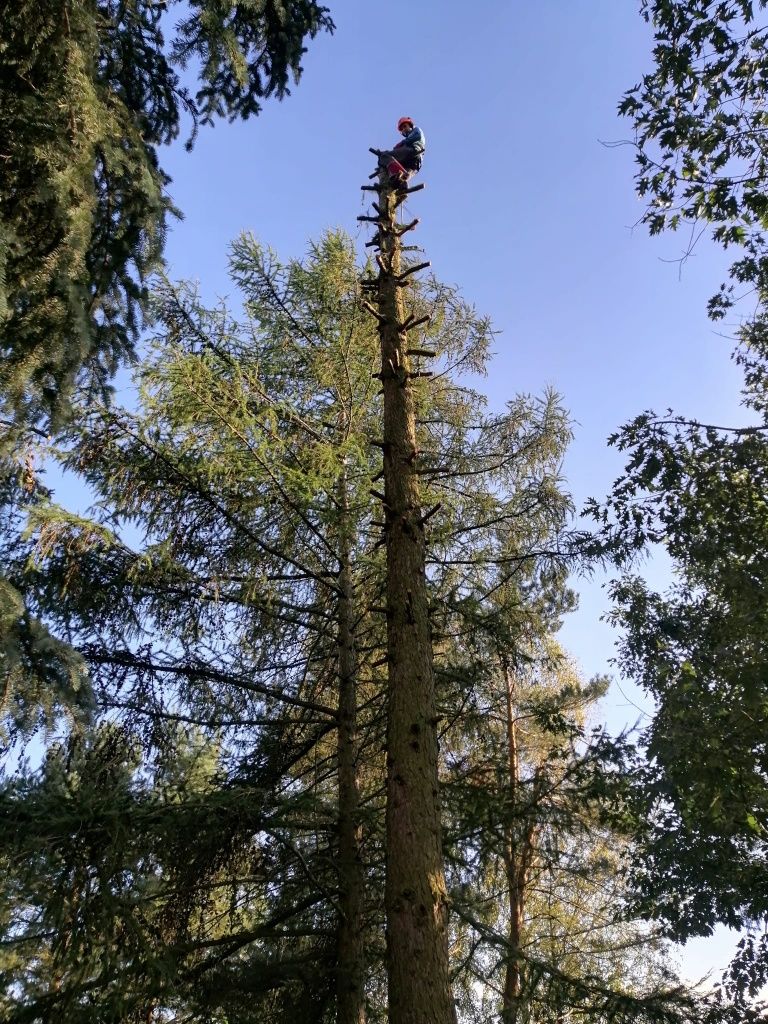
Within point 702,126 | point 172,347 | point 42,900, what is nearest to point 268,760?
point 42,900

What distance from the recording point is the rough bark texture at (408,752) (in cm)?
387

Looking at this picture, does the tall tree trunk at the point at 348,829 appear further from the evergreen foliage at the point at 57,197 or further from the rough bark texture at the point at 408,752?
the evergreen foliage at the point at 57,197

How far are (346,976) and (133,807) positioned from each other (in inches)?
98.3

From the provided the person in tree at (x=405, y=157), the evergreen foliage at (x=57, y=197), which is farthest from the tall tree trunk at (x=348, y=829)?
the person in tree at (x=405, y=157)

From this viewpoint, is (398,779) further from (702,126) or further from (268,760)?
(702,126)

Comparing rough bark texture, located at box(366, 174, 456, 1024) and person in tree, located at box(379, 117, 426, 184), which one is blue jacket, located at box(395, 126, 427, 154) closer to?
person in tree, located at box(379, 117, 426, 184)

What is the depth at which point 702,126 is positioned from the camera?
6836 millimetres

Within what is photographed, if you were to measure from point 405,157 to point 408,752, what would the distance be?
20.8ft

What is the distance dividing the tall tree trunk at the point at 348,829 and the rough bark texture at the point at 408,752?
735 mm

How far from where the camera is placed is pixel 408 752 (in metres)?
4.62

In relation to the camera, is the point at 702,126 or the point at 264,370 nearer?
the point at 702,126

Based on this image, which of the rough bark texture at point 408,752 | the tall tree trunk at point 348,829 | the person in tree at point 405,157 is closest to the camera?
the rough bark texture at point 408,752

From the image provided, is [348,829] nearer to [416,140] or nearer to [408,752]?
[408,752]

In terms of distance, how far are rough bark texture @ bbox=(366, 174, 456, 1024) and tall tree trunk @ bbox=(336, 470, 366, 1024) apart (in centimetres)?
73
